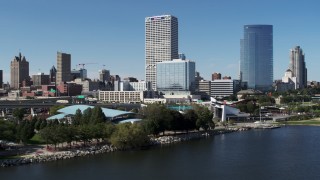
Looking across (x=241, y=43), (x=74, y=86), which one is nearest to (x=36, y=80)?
(x=74, y=86)

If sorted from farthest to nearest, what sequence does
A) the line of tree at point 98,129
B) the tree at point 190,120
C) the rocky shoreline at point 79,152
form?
1. the tree at point 190,120
2. the line of tree at point 98,129
3. the rocky shoreline at point 79,152

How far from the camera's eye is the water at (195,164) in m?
25.4

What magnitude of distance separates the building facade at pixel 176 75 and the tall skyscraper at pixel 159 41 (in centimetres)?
1395

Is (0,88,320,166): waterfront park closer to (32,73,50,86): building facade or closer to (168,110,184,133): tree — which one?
(168,110,184,133): tree

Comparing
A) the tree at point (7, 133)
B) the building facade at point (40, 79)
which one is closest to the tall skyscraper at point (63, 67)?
the building facade at point (40, 79)

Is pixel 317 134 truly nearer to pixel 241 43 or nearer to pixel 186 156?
pixel 186 156

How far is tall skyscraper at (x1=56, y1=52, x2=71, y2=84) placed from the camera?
443ft

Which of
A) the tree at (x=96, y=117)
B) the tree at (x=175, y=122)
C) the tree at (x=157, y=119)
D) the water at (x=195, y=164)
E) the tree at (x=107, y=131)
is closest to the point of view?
the water at (x=195, y=164)

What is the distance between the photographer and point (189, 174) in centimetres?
2572

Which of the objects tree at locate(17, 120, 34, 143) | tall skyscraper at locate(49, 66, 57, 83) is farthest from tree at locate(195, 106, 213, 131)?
tall skyscraper at locate(49, 66, 57, 83)

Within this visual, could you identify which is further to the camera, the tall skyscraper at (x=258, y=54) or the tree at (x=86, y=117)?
the tall skyscraper at (x=258, y=54)

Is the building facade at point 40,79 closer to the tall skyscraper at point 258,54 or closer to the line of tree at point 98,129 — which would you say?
the tall skyscraper at point 258,54

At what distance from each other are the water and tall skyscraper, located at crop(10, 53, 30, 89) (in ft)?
376

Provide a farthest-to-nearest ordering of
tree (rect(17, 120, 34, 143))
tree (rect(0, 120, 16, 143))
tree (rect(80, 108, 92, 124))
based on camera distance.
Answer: tree (rect(80, 108, 92, 124))
tree (rect(17, 120, 34, 143))
tree (rect(0, 120, 16, 143))
